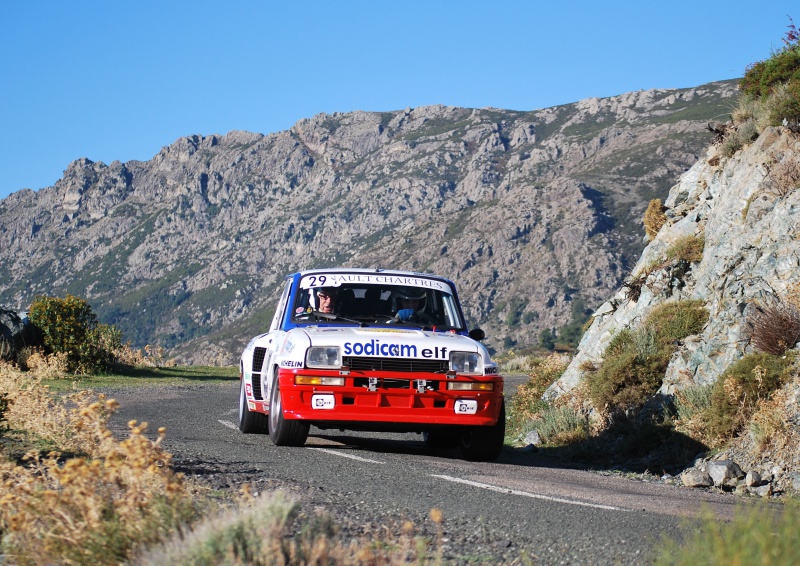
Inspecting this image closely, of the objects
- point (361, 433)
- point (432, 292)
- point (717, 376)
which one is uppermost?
point (432, 292)

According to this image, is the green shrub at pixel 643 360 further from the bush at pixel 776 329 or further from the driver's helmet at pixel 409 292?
the driver's helmet at pixel 409 292

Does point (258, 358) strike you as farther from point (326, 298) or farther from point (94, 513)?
point (94, 513)

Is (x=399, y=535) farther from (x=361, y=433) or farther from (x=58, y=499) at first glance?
(x=361, y=433)

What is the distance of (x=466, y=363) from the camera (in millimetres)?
10422

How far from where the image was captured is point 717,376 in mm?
12062

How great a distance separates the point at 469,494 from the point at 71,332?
22.1 metres

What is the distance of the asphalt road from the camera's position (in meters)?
5.65

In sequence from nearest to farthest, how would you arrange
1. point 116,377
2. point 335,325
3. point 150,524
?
point 150,524, point 335,325, point 116,377

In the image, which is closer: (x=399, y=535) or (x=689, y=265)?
(x=399, y=535)

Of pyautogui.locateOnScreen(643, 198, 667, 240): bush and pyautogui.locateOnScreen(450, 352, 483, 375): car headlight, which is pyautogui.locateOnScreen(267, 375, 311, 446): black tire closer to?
pyautogui.locateOnScreen(450, 352, 483, 375): car headlight

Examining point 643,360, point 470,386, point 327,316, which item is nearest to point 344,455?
point 470,386

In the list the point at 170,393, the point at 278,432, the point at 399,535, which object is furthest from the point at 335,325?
the point at 170,393

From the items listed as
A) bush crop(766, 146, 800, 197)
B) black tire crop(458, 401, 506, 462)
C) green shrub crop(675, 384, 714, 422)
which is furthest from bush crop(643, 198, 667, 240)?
black tire crop(458, 401, 506, 462)

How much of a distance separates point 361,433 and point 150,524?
10.2 metres
